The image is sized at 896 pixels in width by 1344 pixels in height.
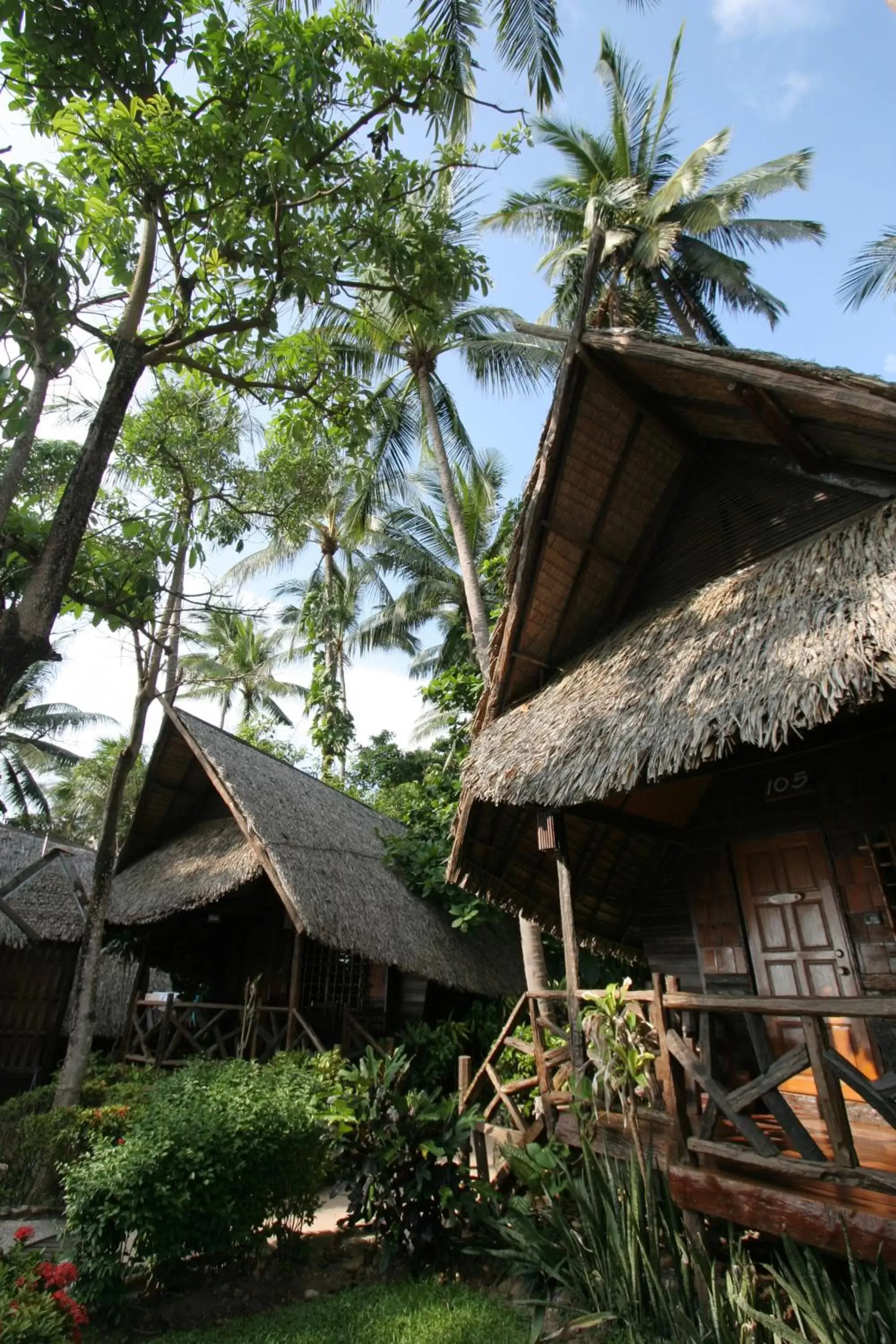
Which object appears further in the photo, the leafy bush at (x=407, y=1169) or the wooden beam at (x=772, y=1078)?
the leafy bush at (x=407, y=1169)

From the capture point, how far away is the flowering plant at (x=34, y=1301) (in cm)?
312

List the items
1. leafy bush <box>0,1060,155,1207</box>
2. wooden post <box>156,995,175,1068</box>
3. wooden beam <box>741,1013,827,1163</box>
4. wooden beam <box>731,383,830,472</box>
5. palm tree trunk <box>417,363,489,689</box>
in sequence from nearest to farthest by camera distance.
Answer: wooden beam <box>741,1013,827,1163</box>, wooden beam <box>731,383,830,472</box>, leafy bush <box>0,1060,155,1207</box>, wooden post <box>156,995,175,1068</box>, palm tree trunk <box>417,363,489,689</box>

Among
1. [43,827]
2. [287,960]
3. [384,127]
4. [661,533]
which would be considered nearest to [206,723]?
[287,960]

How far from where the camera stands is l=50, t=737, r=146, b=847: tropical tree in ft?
83.4

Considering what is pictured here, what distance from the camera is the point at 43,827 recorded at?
1017 inches

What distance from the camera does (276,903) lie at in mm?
11180

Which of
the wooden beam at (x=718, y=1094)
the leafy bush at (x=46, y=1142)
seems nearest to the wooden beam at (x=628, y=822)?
the wooden beam at (x=718, y=1094)

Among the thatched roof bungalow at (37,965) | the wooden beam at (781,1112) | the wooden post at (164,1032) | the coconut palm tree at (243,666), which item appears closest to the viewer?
the wooden beam at (781,1112)

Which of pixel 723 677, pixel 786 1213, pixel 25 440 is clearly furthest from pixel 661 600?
pixel 25 440

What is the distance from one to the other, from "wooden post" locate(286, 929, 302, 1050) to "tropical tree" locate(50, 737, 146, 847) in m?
16.7

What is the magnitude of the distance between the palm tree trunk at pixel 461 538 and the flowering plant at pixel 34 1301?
7.53 m

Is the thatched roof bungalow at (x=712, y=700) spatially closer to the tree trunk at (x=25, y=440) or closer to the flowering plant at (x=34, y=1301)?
the flowering plant at (x=34, y=1301)

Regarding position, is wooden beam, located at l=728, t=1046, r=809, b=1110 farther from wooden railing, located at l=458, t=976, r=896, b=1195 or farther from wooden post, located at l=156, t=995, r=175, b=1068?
wooden post, located at l=156, t=995, r=175, b=1068

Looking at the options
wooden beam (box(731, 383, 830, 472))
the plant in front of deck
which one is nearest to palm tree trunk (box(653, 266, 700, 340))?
wooden beam (box(731, 383, 830, 472))
